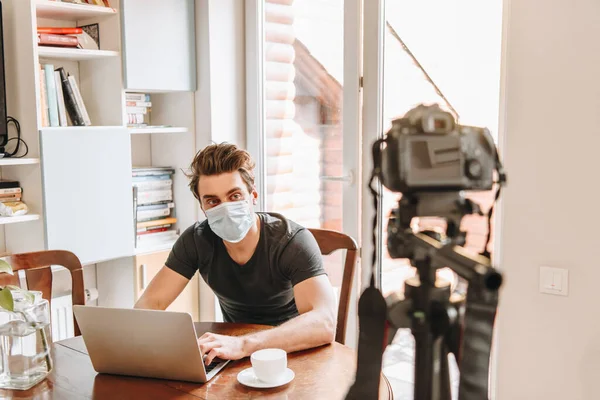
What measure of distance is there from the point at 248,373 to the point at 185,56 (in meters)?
1.99

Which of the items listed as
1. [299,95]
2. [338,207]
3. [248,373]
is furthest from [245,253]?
[299,95]

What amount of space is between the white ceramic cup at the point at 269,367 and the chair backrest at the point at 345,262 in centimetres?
66

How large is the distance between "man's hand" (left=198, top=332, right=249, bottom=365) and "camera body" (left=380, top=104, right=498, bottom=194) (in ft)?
3.87

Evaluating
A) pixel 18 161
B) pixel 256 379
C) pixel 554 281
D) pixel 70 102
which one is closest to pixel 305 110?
pixel 70 102

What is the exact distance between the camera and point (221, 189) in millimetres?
1955

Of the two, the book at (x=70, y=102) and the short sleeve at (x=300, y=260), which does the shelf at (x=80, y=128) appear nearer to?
the book at (x=70, y=102)

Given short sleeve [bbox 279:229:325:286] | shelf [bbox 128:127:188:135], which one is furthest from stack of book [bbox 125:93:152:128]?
short sleeve [bbox 279:229:325:286]

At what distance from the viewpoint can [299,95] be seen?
9.98ft

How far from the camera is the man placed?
1921 millimetres

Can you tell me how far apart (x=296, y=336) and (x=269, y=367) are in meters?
0.25

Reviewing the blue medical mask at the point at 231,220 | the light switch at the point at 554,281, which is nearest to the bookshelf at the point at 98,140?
the blue medical mask at the point at 231,220

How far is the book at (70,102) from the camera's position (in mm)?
2715

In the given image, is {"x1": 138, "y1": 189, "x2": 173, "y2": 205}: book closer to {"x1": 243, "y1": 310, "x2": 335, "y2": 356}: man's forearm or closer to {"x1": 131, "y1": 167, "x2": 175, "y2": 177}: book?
{"x1": 131, "y1": 167, "x2": 175, "y2": 177}: book

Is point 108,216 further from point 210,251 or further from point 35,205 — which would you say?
point 210,251
